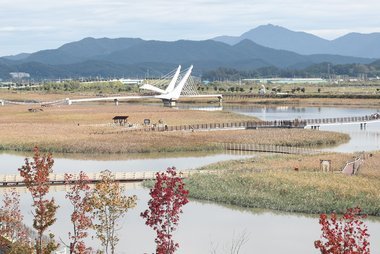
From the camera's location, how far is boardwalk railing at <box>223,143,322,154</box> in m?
55.3

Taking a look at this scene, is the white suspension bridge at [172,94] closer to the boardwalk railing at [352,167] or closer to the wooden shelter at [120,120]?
the wooden shelter at [120,120]

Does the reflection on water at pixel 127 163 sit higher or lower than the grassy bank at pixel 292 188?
lower

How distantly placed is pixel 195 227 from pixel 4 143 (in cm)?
3432

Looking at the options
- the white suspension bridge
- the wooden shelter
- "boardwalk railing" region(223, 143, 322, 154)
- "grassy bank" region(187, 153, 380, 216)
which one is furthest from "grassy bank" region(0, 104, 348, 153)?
the white suspension bridge

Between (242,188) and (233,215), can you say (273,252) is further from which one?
(242,188)

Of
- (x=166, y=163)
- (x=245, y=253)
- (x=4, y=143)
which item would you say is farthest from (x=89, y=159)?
(x=245, y=253)

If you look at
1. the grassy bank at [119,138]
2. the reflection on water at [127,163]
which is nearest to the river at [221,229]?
the reflection on water at [127,163]

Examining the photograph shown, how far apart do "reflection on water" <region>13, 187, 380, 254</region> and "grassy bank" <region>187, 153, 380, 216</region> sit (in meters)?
0.87

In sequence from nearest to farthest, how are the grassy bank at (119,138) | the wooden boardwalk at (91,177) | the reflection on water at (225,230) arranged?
the reflection on water at (225,230) → the wooden boardwalk at (91,177) → the grassy bank at (119,138)

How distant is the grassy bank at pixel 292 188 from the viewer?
112ft

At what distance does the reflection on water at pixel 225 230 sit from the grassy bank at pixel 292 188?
0.87 m

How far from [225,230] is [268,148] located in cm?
2766

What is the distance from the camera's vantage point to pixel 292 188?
36.6m

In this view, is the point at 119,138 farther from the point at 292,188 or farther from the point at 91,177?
the point at 292,188
